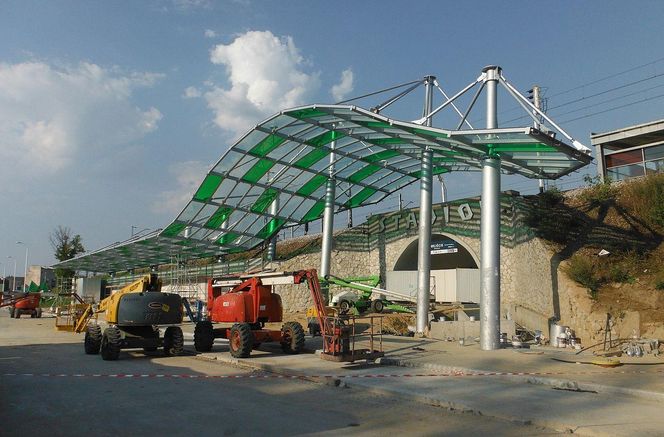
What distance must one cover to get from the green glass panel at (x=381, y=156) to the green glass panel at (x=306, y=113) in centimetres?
551

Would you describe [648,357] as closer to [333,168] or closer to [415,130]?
[415,130]

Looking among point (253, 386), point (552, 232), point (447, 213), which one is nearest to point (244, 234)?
point (447, 213)

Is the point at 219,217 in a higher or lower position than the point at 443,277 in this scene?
higher

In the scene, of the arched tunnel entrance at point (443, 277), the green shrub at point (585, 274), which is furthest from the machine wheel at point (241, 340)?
the arched tunnel entrance at point (443, 277)

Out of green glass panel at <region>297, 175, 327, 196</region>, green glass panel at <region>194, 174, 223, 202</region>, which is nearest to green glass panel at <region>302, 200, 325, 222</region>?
green glass panel at <region>297, 175, 327, 196</region>

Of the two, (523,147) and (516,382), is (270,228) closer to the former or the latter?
(523,147)

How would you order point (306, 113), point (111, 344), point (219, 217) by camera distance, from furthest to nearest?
point (219, 217) → point (306, 113) → point (111, 344)

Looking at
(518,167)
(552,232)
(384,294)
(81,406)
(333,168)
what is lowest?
(81,406)

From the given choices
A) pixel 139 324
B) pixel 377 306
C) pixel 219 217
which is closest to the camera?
pixel 139 324

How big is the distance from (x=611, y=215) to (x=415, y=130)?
42.7 ft

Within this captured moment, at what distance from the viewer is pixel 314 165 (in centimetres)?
2877

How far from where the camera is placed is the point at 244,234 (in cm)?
3584

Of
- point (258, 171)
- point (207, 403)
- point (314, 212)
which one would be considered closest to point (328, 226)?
point (314, 212)

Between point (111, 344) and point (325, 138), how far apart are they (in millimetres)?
13448
